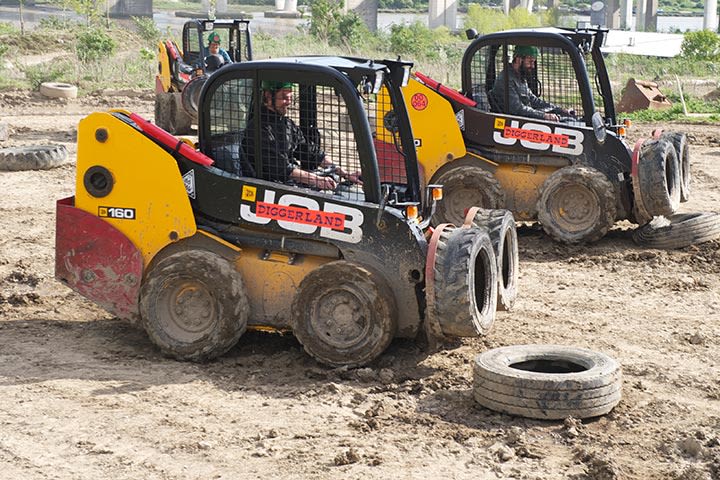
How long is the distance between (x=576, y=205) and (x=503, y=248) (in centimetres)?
360

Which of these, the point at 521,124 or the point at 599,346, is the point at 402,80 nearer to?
the point at 599,346

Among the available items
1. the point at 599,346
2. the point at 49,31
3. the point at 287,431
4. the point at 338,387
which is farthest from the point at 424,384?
the point at 49,31

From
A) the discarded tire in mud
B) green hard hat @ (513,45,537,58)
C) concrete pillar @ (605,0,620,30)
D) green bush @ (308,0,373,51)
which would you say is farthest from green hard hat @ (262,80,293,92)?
concrete pillar @ (605,0,620,30)

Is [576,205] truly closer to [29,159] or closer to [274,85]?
[274,85]

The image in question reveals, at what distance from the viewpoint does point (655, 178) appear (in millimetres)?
11547

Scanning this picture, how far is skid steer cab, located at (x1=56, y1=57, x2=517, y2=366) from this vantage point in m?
7.86

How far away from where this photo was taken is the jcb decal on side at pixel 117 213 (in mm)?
8180

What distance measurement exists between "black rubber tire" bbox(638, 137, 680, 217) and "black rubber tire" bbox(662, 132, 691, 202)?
459mm

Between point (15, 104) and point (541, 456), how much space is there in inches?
766

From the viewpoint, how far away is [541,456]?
6457 mm

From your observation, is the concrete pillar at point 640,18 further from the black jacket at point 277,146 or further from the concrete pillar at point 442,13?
the black jacket at point 277,146

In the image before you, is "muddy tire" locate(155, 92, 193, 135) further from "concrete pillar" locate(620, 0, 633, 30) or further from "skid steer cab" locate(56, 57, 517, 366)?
"concrete pillar" locate(620, 0, 633, 30)

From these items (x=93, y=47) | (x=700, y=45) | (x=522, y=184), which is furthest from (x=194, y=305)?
(x=700, y=45)

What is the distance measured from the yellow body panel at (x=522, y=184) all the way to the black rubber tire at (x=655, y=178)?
3.14 feet
